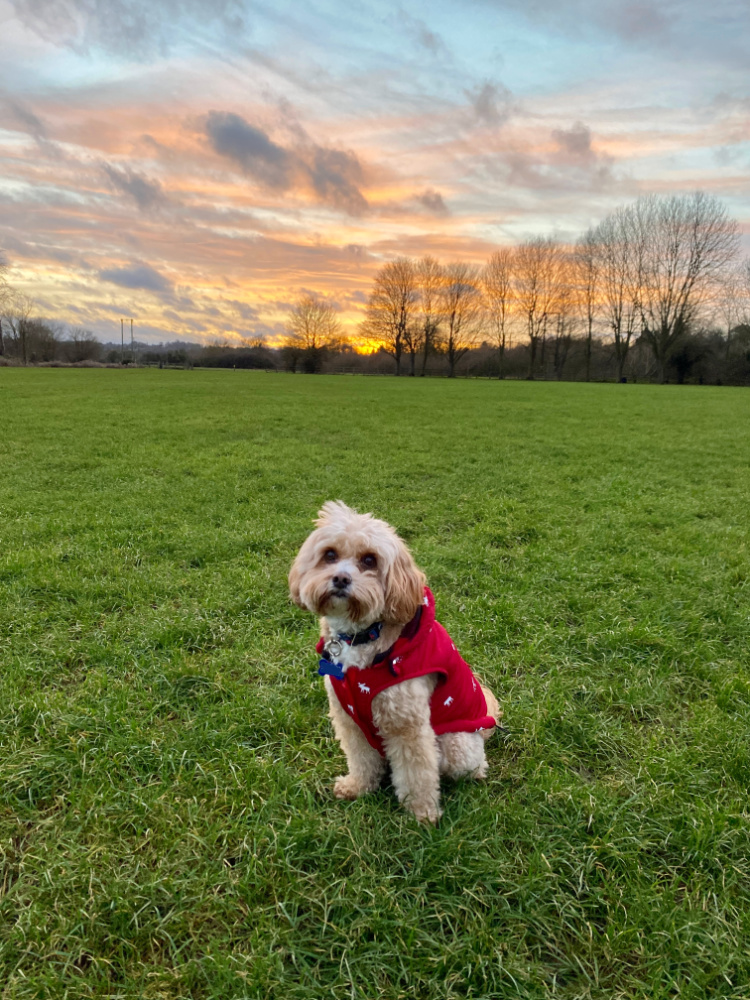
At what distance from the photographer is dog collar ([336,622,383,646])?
2.96 metres

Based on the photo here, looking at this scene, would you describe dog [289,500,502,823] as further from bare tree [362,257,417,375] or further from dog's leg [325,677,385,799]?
bare tree [362,257,417,375]

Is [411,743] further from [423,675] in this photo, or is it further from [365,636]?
[365,636]

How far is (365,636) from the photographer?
297 cm

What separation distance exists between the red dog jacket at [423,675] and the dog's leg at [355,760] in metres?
0.06

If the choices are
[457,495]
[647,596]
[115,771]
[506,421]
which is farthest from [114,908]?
[506,421]

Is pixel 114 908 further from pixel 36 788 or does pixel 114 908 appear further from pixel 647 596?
pixel 647 596

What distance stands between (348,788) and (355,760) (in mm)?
171

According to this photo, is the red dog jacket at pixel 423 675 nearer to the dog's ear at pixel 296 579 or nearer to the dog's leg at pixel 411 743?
the dog's leg at pixel 411 743

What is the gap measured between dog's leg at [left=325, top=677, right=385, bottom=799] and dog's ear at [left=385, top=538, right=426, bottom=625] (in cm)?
69

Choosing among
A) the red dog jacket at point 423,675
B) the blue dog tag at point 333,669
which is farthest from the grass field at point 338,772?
the blue dog tag at point 333,669

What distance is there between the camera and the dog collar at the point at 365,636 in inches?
116

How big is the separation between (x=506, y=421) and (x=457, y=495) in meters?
11.5

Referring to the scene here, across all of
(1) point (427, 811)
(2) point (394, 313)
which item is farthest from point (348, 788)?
(2) point (394, 313)

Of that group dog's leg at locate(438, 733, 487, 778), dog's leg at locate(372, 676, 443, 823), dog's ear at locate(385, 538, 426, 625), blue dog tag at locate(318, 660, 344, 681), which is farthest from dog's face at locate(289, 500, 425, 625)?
dog's leg at locate(438, 733, 487, 778)
